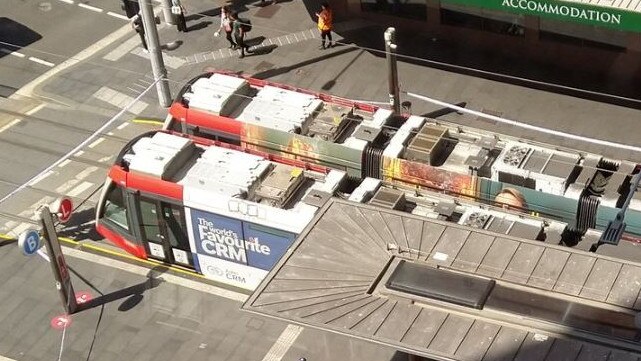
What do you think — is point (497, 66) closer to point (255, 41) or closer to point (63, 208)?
point (255, 41)

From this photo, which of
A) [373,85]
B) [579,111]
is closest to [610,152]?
[579,111]

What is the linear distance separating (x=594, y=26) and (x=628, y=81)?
315 centimetres

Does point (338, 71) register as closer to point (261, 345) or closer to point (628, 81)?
point (628, 81)

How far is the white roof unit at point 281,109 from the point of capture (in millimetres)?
34219

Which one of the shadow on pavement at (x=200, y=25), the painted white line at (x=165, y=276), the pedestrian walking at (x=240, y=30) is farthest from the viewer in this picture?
the shadow on pavement at (x=200, y=25)

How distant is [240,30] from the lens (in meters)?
44.7

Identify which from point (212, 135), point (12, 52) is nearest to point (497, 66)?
point (212, 135)

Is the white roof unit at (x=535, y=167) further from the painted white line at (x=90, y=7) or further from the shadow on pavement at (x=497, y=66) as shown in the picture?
the painted white line at (x=90, y=7)

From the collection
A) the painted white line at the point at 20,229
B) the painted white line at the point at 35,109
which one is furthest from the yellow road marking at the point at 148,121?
the painted white line at the point at 20,229

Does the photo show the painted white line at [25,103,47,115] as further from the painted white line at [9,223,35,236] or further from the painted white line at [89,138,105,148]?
the painted white line at [9,223,35,236]

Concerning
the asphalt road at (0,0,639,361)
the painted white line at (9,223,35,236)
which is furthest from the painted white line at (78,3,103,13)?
the painted white line at (9,223,35,236)

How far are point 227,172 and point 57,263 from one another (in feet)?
18.4

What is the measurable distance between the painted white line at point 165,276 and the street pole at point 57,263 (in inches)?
80.5

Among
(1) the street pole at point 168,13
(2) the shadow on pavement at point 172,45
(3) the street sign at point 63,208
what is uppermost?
(3) the street sign at point 63,208
